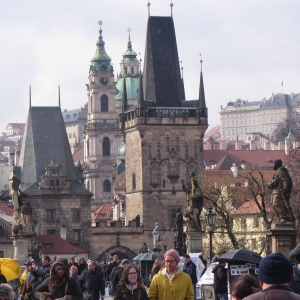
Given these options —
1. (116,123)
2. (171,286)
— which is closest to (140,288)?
(171,286)

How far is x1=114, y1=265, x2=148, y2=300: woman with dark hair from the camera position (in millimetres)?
12258

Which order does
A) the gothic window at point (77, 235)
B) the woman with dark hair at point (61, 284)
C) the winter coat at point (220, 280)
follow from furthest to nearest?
1. the gothic window at point (77, 235)
2. the winter coat at point (220, 280)
3. the woman with dark hair at point (61, 284)

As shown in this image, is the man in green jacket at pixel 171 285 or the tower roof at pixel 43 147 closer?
the man in green jacket at pixel 171 285

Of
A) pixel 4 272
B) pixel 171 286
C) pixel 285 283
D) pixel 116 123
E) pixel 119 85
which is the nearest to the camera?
pixel 285 283

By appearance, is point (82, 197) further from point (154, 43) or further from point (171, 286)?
point (171, 286)

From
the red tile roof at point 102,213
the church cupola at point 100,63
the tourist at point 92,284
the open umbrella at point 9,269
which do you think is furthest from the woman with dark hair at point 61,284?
the church cupola at point 100,63

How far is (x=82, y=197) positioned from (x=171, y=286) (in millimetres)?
76758

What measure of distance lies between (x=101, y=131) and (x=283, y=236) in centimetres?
12573

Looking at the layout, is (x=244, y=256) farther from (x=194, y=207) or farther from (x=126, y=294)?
(x=194, y=207)

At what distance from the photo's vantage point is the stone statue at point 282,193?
901 inches

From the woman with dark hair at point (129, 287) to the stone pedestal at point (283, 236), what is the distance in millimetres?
10287

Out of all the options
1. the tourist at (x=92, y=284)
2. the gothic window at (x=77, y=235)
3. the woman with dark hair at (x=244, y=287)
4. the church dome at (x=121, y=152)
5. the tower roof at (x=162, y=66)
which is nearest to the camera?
the woman with dark hair at (x=244, y=287)

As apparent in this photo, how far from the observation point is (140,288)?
12.4 meters

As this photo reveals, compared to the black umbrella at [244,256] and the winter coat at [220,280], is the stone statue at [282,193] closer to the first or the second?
the winter coat at [220,280]
